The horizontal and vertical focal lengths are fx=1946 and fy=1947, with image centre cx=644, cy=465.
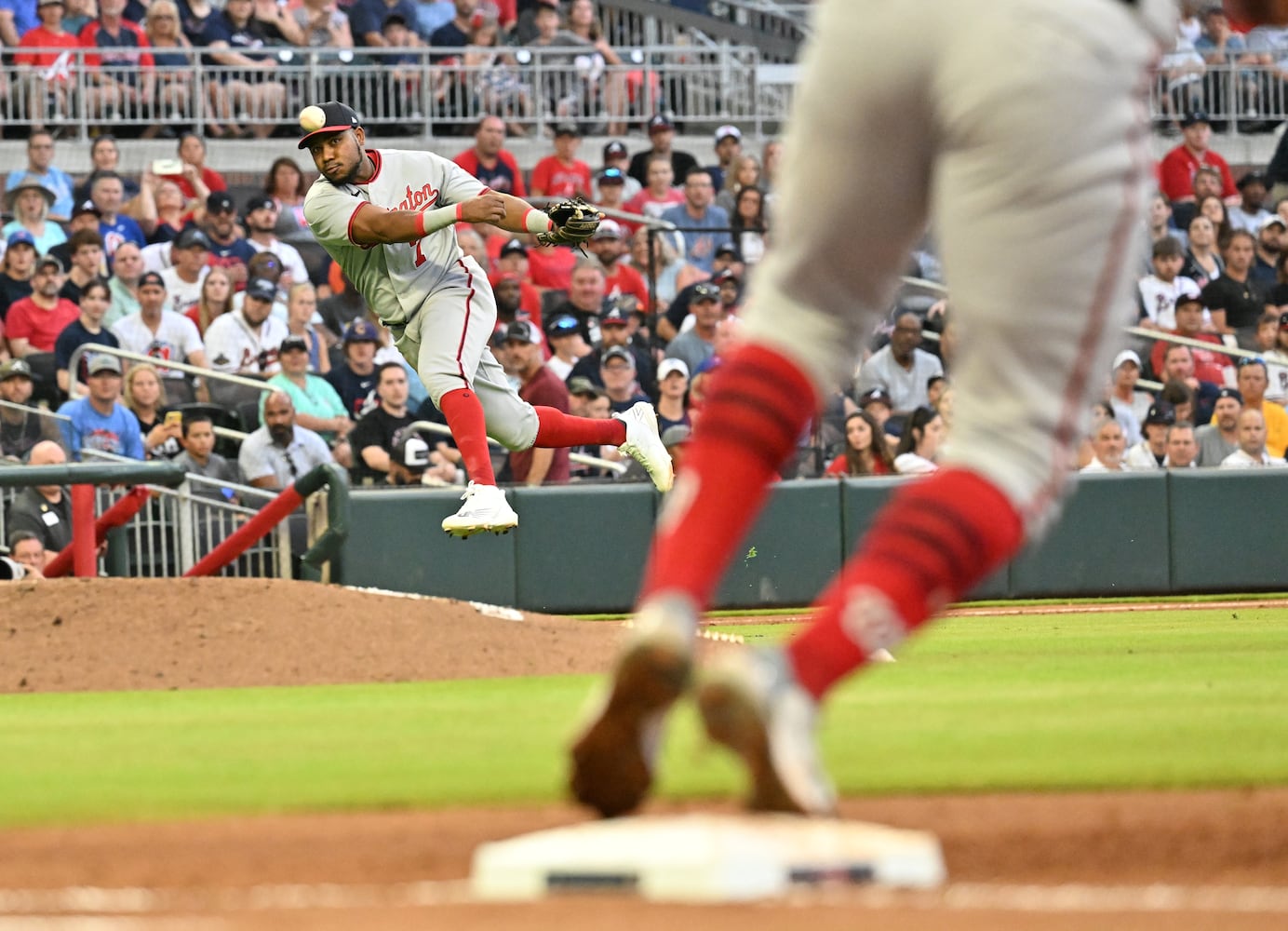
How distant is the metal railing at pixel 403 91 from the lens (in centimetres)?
1839

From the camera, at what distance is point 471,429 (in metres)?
9.84

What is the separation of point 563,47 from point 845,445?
276 inches

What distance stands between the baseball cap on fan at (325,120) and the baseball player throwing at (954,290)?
6.58 metres

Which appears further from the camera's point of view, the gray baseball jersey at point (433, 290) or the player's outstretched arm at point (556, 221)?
the gray baseball jersey at point (433, 290)

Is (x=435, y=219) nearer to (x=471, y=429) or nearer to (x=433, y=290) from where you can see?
(x=433, y=290)

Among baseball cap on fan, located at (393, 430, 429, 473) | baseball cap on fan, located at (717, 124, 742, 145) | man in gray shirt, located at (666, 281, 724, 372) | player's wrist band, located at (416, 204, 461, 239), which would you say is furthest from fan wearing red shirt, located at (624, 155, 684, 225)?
player's wrist band, located at (416, 204, 461, 239)

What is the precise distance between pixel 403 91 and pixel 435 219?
10.3 m

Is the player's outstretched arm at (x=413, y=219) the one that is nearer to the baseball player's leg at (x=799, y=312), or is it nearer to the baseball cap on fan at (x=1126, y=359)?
the baseball player's leg at (x=799, y=312)

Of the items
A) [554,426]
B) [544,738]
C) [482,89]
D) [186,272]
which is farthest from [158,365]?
[544,738]

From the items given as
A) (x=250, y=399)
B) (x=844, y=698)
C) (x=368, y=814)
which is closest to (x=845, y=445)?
(x=250, y=399)

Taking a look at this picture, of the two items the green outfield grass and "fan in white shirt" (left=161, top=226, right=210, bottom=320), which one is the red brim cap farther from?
"fan in white shirt" (left=161, top=226, right=210, bottom=320)

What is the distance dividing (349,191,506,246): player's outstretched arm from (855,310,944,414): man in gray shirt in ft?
22.1

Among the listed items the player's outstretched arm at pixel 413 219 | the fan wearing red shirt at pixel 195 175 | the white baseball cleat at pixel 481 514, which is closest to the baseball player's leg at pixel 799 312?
the player's outstretched arm at pixel 413 219

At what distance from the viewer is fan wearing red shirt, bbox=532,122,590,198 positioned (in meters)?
18.2
